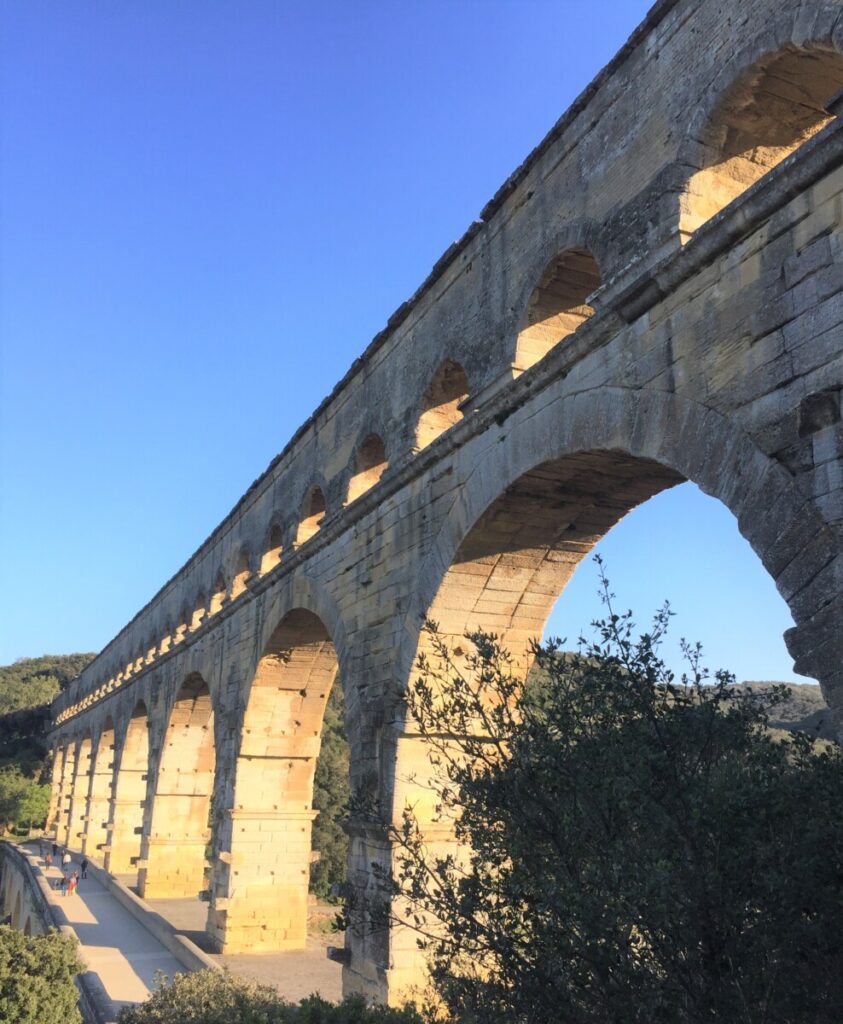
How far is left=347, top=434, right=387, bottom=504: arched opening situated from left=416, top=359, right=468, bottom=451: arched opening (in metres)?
1.47

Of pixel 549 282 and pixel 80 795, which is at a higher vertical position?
pixel 549 282

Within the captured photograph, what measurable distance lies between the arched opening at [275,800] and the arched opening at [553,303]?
611 centimetres

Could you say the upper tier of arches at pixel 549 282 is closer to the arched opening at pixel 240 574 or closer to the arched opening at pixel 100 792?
the arched opening at pixel 240 574

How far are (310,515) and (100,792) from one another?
2089cm

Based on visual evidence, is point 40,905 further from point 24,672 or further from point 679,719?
point 24,672

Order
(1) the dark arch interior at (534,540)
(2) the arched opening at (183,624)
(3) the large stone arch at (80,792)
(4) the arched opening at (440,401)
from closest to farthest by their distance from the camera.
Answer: (1) the dark arch interior at (534,540), (4) the arched opening at (440,401), (2) the arched opening at (183,624), (3) the large stone arch at (80,792)

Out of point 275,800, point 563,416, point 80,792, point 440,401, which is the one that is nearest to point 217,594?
point 275,800

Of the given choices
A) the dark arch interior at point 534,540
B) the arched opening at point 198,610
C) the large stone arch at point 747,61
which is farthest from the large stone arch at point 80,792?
the large stone arch at point 747,61

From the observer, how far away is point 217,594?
54.2 ft

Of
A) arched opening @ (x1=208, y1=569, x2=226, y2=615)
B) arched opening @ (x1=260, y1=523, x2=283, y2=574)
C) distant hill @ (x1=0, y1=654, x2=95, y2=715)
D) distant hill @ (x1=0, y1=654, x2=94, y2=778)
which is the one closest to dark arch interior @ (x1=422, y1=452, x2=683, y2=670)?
arched opening @ (x1=260, y1=523, x2=283, y2=574)

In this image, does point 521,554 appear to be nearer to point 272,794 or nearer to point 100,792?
point 272,794

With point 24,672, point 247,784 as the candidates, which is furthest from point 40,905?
point 24,672

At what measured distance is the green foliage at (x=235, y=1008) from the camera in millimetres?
6371

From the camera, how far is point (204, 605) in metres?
17.6
